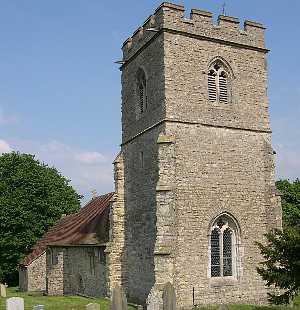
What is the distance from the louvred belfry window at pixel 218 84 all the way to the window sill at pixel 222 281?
737cm

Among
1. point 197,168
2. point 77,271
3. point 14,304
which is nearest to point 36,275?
point 77,271

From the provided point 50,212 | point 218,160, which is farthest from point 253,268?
point 50,212

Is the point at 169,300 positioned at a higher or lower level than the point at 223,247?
lower

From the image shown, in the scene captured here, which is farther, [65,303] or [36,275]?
[36,275]

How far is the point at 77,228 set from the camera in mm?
28141

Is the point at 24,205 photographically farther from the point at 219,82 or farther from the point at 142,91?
the point at 219,82

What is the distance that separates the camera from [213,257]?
18453mm

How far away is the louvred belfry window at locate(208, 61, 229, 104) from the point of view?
1955 centimetres

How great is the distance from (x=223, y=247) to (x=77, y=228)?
12078 millimetres

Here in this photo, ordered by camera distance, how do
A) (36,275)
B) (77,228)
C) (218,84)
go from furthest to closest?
(36,275)
(77,228)
(218,84)

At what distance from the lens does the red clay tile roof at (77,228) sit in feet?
86.9

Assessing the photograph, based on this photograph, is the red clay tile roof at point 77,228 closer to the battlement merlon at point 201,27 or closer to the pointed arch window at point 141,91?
the pointed arch window at point 141,91

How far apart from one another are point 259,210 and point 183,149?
428 centimetres

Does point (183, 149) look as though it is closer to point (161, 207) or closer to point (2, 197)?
point (161, 207)
